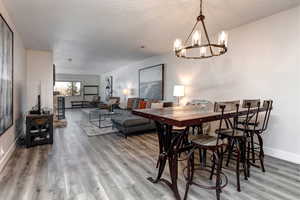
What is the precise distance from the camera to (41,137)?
359 centimetres

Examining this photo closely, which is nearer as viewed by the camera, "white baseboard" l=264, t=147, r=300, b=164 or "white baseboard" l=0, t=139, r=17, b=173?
"white baseboard" l=0, t=139, r=17, b=173

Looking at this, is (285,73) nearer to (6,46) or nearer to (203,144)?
(203,144)

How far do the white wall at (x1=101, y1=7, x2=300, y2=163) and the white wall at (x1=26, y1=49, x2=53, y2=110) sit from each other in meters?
4.59

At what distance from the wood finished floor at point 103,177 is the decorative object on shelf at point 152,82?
2.82 metres

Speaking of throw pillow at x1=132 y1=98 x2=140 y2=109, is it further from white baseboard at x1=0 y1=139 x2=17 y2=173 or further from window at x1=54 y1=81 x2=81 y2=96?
window at x1=54 y1=81 x2=81 y2=96

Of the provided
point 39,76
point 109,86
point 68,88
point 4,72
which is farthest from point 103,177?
point 68,88

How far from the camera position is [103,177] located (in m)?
2.25

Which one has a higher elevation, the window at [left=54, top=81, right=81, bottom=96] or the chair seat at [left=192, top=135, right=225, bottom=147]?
the window at [left=54, top=81, right=81, bottom=96]

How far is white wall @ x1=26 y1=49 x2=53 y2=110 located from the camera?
15.8 ft

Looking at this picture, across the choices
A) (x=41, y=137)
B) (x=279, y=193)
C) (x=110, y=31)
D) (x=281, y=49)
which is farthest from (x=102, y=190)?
(x=281, y=49)

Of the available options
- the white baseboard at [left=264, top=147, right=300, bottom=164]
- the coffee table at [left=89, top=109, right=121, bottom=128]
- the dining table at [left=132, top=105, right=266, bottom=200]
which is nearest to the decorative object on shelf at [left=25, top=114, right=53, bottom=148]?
the coffee table at [left=89, top=109, right=121, bottom=128]

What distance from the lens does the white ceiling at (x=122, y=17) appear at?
2.49m

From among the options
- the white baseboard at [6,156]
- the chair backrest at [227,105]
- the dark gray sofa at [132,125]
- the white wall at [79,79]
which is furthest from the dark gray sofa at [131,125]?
the white wall at [79,79]

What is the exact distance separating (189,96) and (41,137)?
3.80 meters
